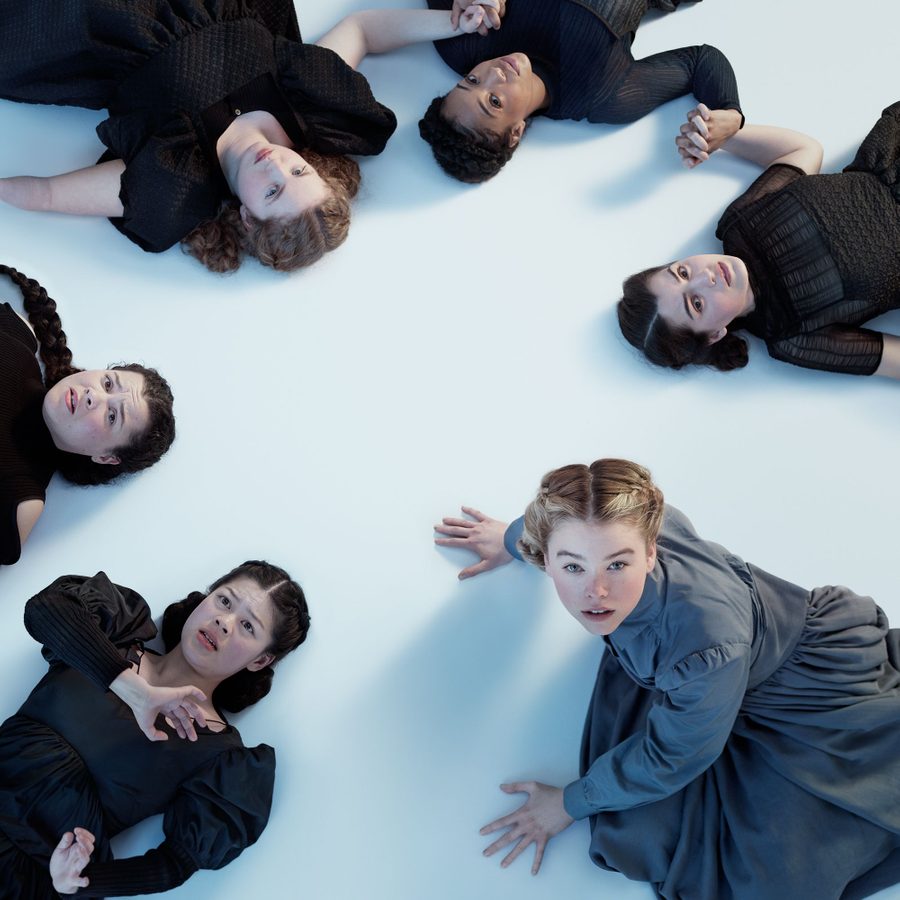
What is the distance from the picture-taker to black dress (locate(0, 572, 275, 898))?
4.85ft

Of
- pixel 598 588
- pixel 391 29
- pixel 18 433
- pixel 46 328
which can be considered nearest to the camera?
pixel 598 588

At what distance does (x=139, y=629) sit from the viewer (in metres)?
1.58

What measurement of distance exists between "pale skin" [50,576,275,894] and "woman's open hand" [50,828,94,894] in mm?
173

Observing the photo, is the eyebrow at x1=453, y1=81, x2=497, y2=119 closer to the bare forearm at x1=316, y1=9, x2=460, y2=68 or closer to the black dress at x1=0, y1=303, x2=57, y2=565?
the bare forearm at x1=316, y1=9, x2=460, y2=68

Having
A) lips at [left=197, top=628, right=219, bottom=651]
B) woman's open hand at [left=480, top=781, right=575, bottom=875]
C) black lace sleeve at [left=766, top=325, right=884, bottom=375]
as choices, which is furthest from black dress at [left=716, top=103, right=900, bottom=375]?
lips at [left=197, top=628, right=219, bottom=651]

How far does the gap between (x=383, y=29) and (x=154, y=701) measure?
1407 mm

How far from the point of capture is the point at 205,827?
1507mm

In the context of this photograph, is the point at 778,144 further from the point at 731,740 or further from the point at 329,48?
the point at 731,740

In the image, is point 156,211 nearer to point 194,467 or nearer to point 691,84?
point 194,467

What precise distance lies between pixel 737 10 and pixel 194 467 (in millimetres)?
1560

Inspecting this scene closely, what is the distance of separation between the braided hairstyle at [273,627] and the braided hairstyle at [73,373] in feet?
0.88

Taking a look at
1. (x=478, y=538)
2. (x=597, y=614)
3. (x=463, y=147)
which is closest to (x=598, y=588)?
(x=597, y=614)

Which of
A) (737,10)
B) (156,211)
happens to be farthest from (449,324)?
(737,10)

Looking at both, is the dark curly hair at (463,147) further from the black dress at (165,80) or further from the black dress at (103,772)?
the black dress at (103,772)
